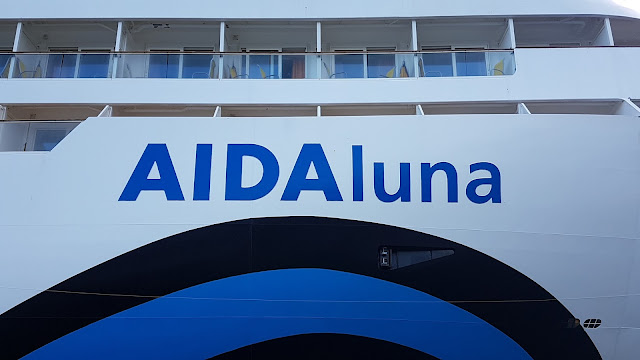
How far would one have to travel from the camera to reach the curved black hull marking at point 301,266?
434 centimetres

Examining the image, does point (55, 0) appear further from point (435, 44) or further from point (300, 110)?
point (435, 44)

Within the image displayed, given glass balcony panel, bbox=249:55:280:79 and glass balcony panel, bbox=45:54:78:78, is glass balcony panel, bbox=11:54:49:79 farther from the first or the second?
glass balcony panel, bbox=249:55:280:79

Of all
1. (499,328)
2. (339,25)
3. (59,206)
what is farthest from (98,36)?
(499,328)

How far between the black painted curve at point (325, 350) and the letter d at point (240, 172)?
1436 mm

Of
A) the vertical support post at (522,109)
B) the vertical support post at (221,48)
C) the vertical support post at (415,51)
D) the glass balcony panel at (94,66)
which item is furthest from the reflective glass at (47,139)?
the vertical support post at (522,109)

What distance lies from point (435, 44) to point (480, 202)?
274 centimetres

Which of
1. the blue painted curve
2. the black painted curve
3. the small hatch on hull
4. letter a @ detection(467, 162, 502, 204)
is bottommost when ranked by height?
the black painted curve

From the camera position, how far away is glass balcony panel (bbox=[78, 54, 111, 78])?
539 centimetres

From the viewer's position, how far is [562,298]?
4.35 metres

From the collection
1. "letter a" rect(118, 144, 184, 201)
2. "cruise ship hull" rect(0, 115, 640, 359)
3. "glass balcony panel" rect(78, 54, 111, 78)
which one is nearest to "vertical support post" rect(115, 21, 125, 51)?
"glass balcony panel" rect(78, 54, 111, 78)

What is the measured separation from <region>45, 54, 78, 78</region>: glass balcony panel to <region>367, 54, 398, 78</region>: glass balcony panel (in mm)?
3528

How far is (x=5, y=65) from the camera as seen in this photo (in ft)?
17.8

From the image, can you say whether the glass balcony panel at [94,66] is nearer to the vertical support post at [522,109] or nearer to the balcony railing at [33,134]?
the balcony railing at [33,134]

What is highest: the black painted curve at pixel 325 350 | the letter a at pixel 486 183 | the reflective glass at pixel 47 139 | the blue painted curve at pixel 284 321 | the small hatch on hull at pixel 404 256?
the reflective glass at pixel 47 139
